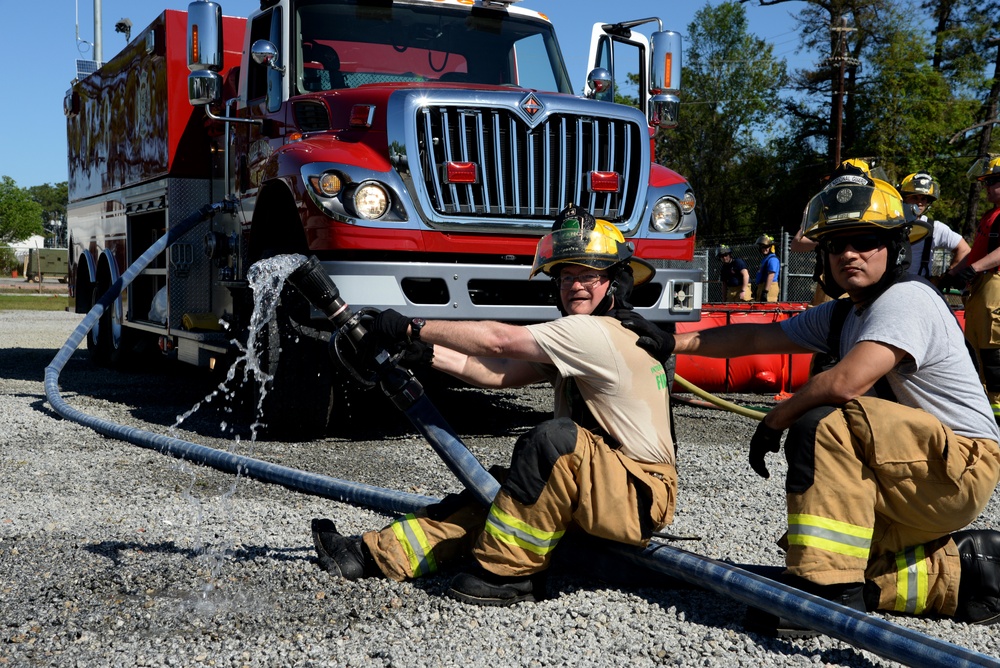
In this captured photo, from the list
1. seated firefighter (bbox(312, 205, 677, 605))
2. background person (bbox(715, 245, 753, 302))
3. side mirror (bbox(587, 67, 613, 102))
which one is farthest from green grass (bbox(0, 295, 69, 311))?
seated firefighter (bbox(312, 205, 677, 605))

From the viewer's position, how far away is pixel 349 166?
5934 millimetres

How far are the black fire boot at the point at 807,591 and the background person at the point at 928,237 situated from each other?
4.51 m

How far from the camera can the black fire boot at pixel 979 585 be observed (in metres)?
3.40

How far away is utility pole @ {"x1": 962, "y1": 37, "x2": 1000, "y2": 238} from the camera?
32688 millimetres

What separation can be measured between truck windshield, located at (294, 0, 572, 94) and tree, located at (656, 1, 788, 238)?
46.0m

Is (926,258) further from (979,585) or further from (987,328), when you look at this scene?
(979,585)

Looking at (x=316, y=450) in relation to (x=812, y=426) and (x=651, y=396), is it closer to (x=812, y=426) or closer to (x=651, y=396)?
(x=651, y=396)

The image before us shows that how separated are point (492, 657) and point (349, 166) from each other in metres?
3.50

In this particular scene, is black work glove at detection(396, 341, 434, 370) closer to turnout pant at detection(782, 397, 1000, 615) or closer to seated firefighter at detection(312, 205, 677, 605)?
seated firefighter at detection(312, 205, 677, 605)

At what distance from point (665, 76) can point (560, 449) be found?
185 inches

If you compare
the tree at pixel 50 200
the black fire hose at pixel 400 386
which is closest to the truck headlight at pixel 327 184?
the black fire hose at pixel 400 386

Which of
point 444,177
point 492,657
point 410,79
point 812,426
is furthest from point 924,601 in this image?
point 410,79

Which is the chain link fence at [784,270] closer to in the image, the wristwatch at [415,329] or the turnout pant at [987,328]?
the turnout pant at [987,328]

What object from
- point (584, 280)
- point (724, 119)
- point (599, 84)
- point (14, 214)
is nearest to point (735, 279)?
point (599, 84)
